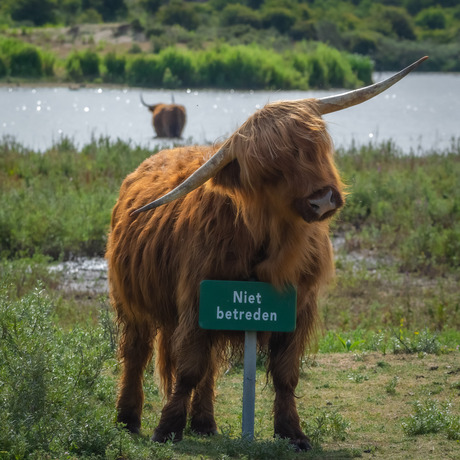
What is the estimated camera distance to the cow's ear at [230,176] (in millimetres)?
4383

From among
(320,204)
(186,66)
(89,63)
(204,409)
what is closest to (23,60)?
(89,63)

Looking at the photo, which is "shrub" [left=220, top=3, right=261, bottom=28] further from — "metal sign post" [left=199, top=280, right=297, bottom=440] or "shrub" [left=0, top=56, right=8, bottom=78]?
"metal sign post" [left=199, top=280, right=297, bottom=440]

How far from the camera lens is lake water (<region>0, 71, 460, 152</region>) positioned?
968 inches

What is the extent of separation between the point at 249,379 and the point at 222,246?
690 millimetres

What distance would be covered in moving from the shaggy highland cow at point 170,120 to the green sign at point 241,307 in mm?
20139

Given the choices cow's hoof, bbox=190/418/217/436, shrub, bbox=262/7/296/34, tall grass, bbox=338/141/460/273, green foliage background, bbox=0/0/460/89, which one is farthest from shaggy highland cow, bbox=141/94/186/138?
shrub, bbox=262/7/296/34

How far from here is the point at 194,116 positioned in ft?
116

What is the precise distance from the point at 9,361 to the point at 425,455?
215cm

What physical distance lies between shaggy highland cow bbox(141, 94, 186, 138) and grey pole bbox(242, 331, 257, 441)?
20136 mm

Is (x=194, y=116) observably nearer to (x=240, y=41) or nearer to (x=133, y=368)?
(x=240, y=41)

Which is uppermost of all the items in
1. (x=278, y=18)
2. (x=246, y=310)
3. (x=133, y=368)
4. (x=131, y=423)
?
(x=278, y=18)

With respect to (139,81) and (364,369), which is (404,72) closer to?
(364,369)

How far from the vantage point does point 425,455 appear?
4.48 m

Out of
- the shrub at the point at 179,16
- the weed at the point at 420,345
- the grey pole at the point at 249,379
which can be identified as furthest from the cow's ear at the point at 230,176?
the shrub at the point at 179,16
